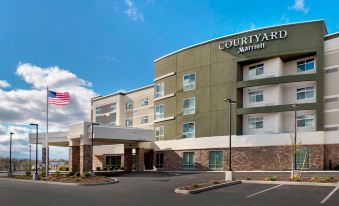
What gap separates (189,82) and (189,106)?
10.8ft

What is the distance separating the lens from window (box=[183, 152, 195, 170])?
163 feet

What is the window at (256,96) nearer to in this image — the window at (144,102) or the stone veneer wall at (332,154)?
the stone veneer wall at (332,154)

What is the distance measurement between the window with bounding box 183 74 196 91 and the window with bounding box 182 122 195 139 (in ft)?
15.8

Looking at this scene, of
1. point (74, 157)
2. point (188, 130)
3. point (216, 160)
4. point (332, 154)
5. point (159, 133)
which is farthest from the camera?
point (159, 133)

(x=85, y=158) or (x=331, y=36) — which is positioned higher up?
(x=331, y=36)

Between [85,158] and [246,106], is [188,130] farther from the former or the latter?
[85,158]

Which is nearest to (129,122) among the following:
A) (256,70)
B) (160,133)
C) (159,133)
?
(159,133)

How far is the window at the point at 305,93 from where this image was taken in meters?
42.0

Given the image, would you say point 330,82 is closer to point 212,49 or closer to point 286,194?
point 212,49

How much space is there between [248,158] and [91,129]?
736 inches

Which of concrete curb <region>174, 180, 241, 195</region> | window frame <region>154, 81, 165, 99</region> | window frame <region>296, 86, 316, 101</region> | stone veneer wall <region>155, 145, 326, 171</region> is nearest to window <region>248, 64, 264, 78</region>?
window frame <region>296, 86, 316, 101</region>

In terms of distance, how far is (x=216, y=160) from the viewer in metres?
47.4

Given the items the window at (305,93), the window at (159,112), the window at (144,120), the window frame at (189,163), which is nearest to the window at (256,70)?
the window at (305,93)

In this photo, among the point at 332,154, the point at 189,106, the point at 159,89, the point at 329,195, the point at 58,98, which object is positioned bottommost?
the point at 329,195
